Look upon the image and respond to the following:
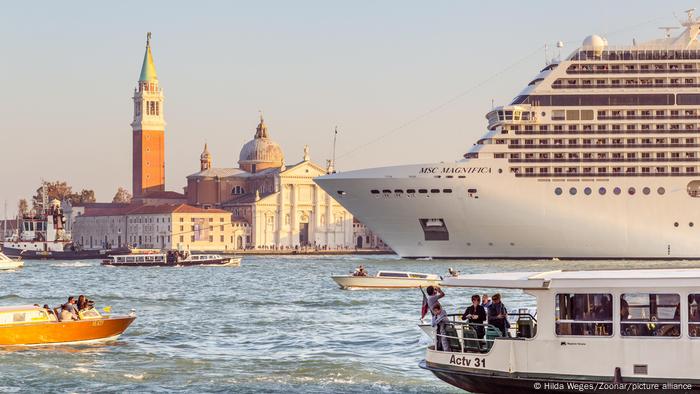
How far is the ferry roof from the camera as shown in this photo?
19.6 m

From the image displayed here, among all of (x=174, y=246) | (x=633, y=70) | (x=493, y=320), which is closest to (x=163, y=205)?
(x=174, y=246)

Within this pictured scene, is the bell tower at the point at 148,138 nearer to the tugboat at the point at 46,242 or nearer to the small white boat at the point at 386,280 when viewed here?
the tugboat at the point at 46,242

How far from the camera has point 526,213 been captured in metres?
82.1

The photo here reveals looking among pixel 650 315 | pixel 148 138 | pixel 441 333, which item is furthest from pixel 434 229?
pixel 148 138

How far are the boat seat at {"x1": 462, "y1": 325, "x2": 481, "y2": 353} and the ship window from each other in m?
61.1

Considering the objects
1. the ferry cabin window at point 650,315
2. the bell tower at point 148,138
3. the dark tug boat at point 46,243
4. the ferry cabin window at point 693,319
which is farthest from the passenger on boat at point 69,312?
the bell tower at point 148,138

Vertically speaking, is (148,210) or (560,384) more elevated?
(148,210)

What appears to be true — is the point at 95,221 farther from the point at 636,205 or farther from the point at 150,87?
the point at 636,205

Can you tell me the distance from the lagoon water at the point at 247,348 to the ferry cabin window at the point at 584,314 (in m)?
4.13

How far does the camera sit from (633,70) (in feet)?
285

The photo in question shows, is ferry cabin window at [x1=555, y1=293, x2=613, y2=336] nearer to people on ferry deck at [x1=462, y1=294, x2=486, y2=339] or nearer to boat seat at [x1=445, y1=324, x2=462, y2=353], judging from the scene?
people on ferry deck at [x1=462, y1=294, x2=486, y2=339]

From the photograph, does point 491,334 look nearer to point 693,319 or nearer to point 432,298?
point 432,298

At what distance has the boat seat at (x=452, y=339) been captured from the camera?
2131 centimetres

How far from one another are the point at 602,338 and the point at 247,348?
13389mm
